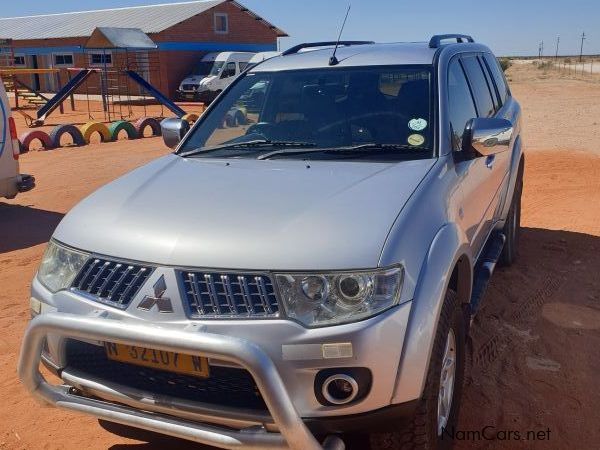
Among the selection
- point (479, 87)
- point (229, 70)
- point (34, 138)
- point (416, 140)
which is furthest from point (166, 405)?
point (229, 70)

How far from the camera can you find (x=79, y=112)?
27.3m

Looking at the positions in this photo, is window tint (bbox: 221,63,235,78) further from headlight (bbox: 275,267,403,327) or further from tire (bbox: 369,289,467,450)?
headlight (bbox: 275,267,403,327)

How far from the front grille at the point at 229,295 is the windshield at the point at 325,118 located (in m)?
1.26

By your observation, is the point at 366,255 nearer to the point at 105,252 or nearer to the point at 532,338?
the point at 105,252

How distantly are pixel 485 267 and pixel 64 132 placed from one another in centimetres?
1298

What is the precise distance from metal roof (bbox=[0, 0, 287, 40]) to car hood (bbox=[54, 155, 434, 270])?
30.6m

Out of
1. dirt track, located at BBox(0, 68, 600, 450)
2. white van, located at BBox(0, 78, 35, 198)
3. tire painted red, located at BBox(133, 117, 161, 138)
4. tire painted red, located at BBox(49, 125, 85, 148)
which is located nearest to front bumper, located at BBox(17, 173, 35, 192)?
white van, located at BBox(0, 78, 35, 198)

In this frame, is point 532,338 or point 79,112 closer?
point 532,338

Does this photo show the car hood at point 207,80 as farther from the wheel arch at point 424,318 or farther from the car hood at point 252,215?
the wheel arch at point 424,318

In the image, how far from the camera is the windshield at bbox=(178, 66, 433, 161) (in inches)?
141

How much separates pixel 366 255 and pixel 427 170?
0.88 metres

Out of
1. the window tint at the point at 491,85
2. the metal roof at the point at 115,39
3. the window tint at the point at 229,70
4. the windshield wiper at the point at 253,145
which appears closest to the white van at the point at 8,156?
the windshield wiper at the point at 253,145

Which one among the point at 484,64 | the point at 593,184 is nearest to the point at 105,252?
the point at 484,64

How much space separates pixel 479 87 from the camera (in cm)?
480
